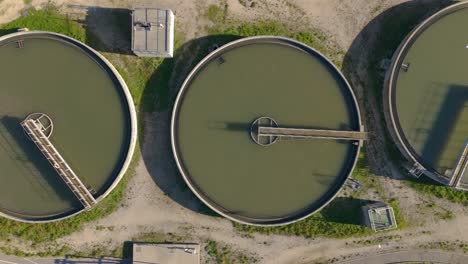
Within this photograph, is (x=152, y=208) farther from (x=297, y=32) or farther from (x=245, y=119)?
(x=297, y=32)

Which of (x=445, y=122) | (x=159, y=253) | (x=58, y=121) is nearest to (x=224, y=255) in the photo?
(x=159, y=253)

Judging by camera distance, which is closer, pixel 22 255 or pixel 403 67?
pixel 403 67

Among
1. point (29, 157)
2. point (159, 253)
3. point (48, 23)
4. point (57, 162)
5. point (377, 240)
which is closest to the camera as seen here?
point (57, 162)

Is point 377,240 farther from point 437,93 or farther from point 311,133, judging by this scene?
point 437,93

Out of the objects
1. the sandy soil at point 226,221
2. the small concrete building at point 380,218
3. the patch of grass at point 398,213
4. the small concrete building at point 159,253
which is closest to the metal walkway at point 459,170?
the sandy soil at point 226,221

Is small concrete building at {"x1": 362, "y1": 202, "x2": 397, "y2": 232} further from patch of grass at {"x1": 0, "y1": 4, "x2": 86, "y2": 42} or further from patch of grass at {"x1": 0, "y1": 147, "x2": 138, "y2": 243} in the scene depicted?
patch of grass at {"x1": 0, "y1": 4, "x2": 86, "y2": 42}

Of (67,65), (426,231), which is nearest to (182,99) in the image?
(67,65)
